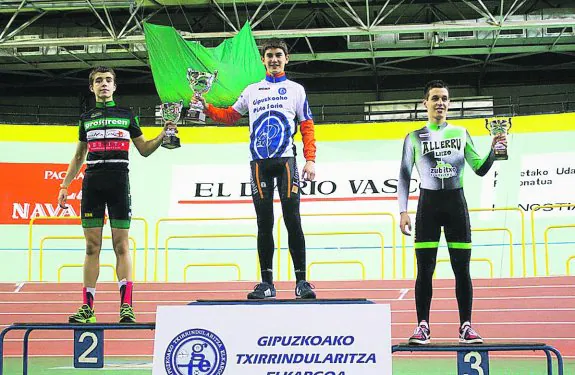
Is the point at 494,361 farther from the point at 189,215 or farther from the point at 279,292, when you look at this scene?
the point at 189,215

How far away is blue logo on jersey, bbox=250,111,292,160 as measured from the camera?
17.2ft

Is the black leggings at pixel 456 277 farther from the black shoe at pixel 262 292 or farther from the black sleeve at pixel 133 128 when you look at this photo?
the black sleeve at pixel 133 128

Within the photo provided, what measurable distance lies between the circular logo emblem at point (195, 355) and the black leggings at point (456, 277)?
1.35m

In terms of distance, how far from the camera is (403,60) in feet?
65.7

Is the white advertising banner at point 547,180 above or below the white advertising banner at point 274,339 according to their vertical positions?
above

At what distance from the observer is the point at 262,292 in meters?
5.17

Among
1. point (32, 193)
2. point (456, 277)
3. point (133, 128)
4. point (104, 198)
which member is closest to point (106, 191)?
point (104, 198)

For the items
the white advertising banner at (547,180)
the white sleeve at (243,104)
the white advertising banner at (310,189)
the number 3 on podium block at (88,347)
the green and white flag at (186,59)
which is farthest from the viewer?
the white advertising banner at (310,189)

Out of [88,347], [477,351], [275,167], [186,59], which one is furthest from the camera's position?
[186,59]

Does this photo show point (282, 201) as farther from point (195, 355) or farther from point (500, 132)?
point (500, 132)

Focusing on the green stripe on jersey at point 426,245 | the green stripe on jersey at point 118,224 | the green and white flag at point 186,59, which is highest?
the green and white flag at point 186,59

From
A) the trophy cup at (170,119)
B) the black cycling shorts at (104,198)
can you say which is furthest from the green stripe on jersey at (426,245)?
the black cycling shorts at (104,198)

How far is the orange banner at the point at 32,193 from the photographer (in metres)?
14.5

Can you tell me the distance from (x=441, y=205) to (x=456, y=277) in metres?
0.48
